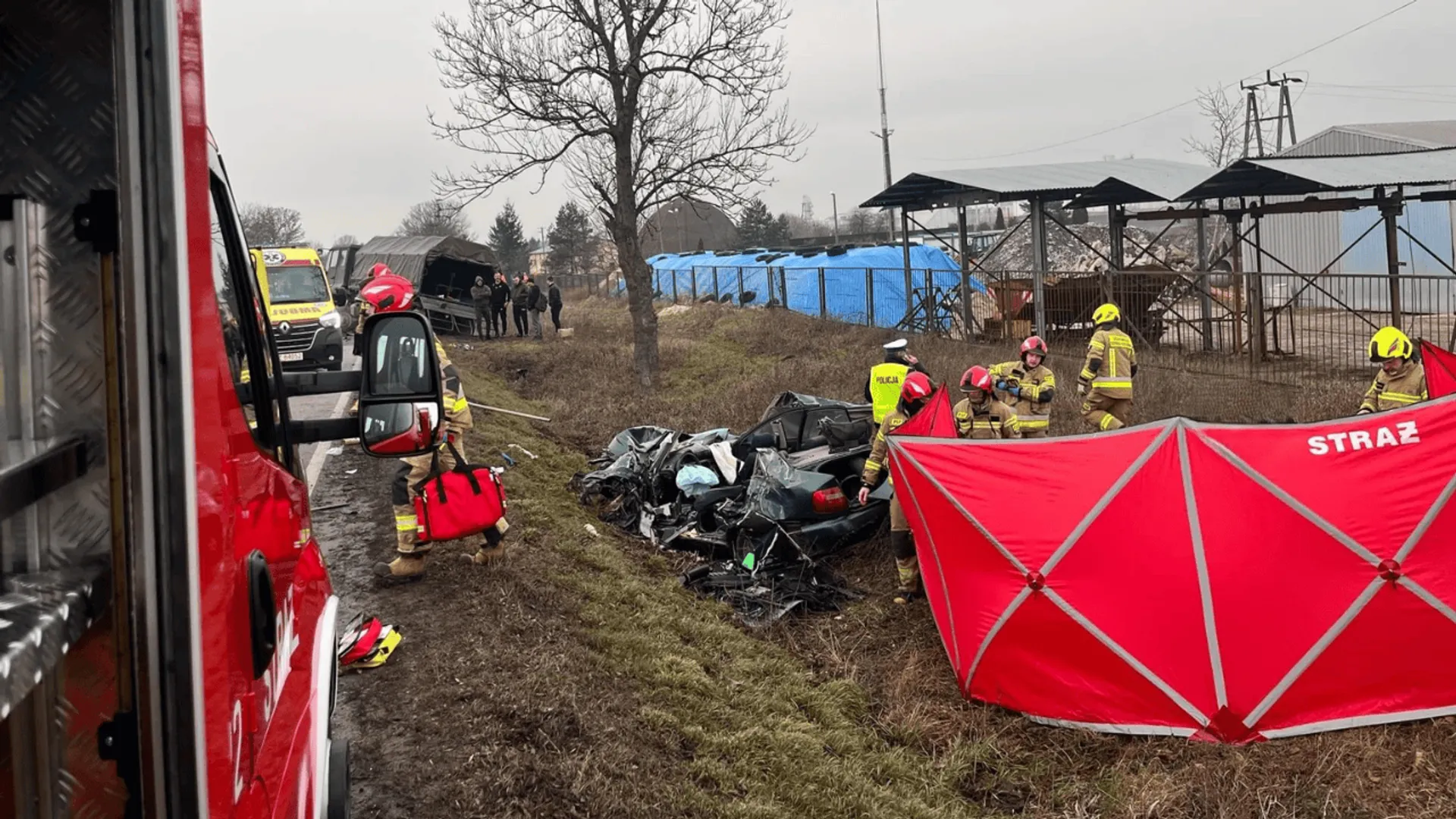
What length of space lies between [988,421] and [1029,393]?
879 mm

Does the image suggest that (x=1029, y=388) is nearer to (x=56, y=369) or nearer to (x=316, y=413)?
(x=316, y=413)

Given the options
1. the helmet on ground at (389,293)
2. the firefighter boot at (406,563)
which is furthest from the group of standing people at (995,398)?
the helmet on ground at (389,293)

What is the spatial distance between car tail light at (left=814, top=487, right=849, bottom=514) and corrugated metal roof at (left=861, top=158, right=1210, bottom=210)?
11623mm

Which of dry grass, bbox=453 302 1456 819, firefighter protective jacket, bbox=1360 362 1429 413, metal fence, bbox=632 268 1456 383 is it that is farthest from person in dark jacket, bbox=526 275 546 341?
firefighter protective jacket, bbox=1360 362 1429 413

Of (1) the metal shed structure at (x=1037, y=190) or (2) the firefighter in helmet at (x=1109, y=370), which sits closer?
(2) the firefighter in helmet at (x=1109, y=370)

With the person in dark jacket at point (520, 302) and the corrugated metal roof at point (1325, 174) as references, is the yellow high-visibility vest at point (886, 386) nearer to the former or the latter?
the corrugated metal roof at point (1325, 174)

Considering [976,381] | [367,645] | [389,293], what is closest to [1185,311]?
[976,381]

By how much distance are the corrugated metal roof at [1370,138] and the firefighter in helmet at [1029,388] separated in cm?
2637

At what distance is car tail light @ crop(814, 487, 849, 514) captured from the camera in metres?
9.90

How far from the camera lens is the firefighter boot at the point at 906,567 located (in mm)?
9125

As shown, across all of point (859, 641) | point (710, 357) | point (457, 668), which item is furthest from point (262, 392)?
point (710, 357)

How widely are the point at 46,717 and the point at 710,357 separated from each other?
69.6 ft

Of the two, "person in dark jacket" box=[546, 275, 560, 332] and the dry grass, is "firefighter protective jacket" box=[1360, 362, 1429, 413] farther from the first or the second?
"person in dark jacket" box=[546, 275, 560, 332]

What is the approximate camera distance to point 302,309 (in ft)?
Result: 59.2
